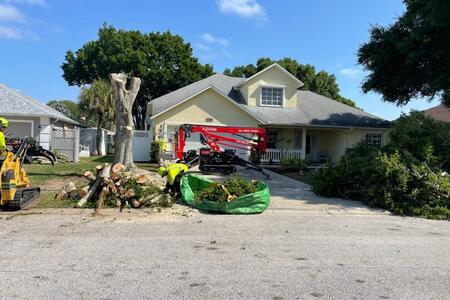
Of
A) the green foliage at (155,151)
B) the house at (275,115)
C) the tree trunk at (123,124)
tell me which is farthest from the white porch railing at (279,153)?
the tree trunk at (123,124)

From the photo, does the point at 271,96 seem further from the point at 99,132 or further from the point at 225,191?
the point at 225,191

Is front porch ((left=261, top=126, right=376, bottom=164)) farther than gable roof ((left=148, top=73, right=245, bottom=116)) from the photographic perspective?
Yes

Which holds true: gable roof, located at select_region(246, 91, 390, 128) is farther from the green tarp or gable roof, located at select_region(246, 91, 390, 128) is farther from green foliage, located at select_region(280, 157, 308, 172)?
the green tarp

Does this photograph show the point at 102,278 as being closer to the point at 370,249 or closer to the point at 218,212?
the point at 370,249

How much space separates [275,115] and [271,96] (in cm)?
195

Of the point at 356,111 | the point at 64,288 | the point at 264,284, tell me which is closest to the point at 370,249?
the point at 264,284

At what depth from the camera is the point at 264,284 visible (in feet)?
17.2

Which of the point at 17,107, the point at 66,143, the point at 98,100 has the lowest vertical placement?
the point at 66,143

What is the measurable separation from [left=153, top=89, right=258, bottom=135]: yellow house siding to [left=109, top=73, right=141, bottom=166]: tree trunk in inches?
350

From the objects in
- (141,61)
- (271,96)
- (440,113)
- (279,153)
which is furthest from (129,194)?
Answer: (440,113)

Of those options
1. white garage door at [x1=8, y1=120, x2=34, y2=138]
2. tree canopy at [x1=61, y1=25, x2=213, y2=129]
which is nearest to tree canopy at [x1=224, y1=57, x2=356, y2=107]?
tree canopy at [x1=61, y1=25, x2=213, y2=129]

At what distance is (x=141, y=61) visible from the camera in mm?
41938

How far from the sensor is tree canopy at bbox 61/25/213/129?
42.4 m

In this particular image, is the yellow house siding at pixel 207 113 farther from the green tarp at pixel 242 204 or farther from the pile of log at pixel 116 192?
the green tarp at pixel 242 204
